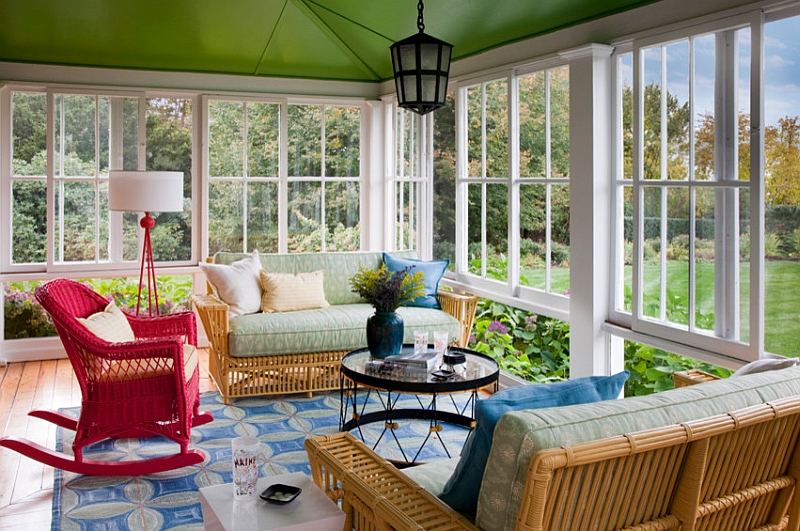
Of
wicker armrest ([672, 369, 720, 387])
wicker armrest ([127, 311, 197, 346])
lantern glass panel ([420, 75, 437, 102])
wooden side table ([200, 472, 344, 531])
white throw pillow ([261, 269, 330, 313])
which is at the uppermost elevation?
lantern glass panel ([420, 75, 437, 102])

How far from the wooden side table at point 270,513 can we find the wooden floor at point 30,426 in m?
1.41

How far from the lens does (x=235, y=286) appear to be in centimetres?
541

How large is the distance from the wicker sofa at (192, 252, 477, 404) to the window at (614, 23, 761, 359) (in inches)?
59.7

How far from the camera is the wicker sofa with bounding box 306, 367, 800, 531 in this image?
6.04 feet

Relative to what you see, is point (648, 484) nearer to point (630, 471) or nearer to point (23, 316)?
point (630, 471)

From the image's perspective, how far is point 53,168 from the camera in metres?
6.26

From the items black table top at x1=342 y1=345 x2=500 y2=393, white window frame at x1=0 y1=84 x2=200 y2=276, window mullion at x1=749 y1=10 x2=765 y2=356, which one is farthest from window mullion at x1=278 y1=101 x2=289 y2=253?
window mullion at x1=749 y1=10 x2=765 y2=356

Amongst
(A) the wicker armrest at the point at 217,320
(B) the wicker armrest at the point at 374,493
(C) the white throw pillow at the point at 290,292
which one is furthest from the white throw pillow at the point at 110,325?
(B) the wicker armrest at the point at 374,493

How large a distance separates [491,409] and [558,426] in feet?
0.86

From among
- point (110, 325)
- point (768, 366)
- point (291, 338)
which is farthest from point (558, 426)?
point (291, 338)

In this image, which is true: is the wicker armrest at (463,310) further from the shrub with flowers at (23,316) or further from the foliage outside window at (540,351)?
the shrub with flowers at (23,316)

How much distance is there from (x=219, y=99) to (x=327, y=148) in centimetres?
106

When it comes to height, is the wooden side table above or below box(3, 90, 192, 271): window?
below

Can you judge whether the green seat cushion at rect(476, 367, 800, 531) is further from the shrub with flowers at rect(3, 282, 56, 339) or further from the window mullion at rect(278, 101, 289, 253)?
the shrub with flowers at rect(3, 282, 56, 339)
